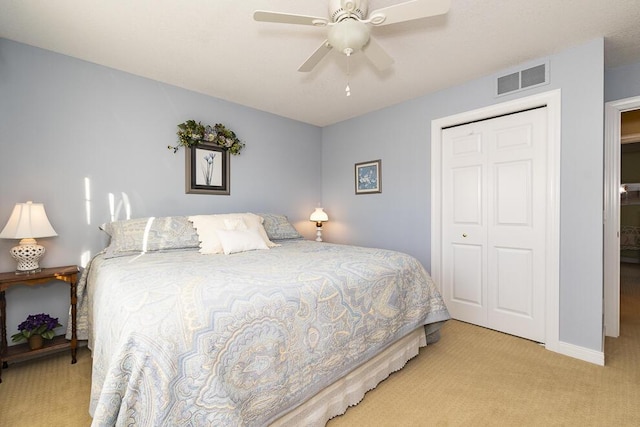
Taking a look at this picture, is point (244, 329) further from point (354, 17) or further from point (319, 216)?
point (319, 216)

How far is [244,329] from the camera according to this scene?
119 centimetres

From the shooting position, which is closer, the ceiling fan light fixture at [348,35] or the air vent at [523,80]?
the ceiling fan light fixture at [348,35]

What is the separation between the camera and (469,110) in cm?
292

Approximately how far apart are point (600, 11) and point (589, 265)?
1.77m

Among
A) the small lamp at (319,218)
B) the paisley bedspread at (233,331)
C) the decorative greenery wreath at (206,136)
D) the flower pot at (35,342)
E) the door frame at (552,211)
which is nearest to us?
the paisley bedspread at (233,331)

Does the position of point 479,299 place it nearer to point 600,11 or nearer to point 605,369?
point 605,369

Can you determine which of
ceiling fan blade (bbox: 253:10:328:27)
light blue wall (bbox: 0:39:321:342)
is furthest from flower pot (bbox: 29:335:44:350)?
ceiling fan blade (bbox: 253:10:328:27)

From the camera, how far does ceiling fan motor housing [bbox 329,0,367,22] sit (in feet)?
5.10

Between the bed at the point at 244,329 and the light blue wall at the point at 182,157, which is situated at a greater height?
the light blue wall at the point at 182,157

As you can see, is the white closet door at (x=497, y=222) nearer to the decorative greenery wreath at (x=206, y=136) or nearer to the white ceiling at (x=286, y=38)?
the white ceiling at (x=286, y=38)

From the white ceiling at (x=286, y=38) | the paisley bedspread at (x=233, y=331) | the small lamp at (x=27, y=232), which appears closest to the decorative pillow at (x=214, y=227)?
the paisley bedspread at (x=233, y=331)

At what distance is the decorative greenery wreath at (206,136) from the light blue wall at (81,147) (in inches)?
3.0

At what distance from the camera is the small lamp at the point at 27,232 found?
2.01 m

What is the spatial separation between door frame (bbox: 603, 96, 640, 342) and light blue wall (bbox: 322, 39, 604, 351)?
0.63 m
